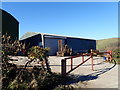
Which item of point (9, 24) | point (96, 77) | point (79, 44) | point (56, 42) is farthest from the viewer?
point (79, 44)

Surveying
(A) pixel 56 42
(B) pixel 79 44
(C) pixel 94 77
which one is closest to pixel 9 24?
(A) pixel 56 42

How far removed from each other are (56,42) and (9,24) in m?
8.71

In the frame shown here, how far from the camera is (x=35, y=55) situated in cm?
450

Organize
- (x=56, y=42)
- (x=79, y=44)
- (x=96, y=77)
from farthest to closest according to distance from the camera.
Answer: (x=79, y=44), (x=56, y=42), (x=96, y=77)

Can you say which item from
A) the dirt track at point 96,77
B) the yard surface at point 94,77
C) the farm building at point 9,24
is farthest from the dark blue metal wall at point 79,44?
the yard surface at point 94,77

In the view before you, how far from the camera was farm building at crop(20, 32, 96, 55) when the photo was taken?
21.5 metres

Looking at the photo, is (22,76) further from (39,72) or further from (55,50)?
(55,50)

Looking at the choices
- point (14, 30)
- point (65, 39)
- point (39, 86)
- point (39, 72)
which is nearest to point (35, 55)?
point (39, 72)

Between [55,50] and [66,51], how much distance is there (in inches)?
81.7

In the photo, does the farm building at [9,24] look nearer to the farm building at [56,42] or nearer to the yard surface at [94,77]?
the farm building at [56,42]

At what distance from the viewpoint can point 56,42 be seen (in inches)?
898

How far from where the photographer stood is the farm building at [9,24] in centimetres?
1636

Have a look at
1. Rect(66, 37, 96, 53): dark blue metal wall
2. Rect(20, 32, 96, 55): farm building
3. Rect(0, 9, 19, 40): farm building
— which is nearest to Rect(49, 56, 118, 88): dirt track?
Rect(0, 9, 19, 40): farm building

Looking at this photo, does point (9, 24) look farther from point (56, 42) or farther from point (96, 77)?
point (96, 77)
